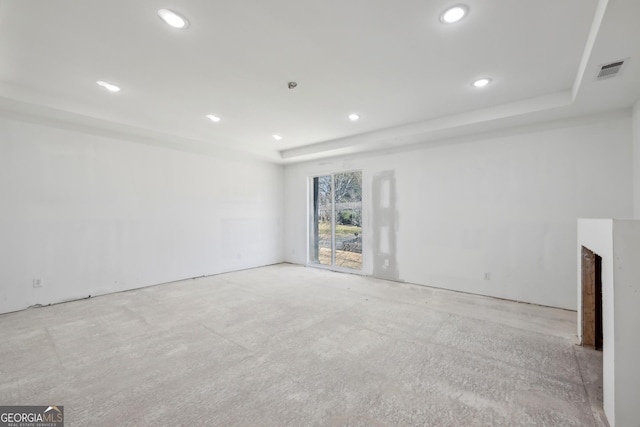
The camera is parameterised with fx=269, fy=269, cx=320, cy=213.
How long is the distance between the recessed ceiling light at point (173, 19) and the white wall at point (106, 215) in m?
3.28

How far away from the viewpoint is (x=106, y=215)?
14.5 feet

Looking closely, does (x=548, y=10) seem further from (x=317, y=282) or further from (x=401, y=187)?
(x=317, y=282)

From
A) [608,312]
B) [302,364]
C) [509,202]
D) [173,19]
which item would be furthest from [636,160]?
[173,19]

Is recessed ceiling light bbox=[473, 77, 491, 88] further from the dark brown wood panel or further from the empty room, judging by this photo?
the dark brown wood panel

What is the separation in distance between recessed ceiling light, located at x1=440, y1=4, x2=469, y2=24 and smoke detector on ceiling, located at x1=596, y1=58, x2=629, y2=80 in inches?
61.7

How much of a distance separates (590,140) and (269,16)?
4.30m

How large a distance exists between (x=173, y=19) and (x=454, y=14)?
2135 mm

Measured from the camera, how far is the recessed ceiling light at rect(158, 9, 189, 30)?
201 centimetres

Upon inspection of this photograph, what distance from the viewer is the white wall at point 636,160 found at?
314 cm

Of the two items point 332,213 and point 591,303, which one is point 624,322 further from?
point 332,213

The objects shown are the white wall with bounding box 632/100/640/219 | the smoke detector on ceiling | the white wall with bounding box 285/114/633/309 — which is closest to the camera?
the smoke detector on ceiling

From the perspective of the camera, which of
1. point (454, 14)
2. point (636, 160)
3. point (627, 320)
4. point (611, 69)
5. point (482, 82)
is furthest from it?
point (636, 160)

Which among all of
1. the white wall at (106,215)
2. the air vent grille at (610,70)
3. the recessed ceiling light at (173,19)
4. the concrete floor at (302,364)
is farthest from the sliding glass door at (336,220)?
the recessed ceiling light at (173,19)

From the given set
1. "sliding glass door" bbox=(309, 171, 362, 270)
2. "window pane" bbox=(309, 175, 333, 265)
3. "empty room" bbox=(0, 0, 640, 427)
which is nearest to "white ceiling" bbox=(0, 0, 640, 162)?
"empty room" bbox=(0, 0, 640, 427)
